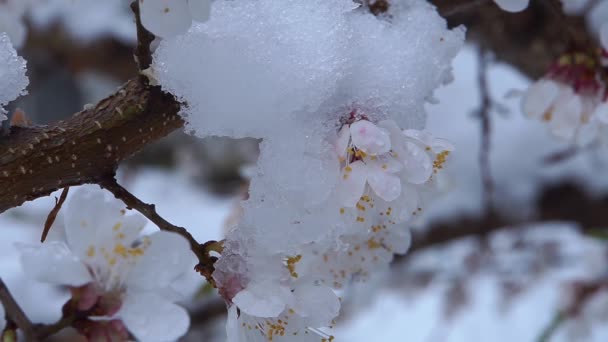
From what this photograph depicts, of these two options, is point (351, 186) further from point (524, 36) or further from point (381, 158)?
point (524, 36)

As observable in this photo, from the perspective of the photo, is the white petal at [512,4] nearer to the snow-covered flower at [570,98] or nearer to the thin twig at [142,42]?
the snow-covered flower at [570,98]

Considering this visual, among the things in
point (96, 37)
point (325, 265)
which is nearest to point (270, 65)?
point (325, 265)

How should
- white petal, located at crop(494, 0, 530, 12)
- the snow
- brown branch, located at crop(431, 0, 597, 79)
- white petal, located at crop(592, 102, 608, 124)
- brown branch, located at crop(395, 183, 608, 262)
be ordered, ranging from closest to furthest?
white petal, located at crop(494, 0, 530, 12) < white petal, located at crop(592, 102, 608, 124) < brown branch, located at crop(431, 0, 597, 79) < brown branch, located at crop(395, 183, 608, 262) < the snow

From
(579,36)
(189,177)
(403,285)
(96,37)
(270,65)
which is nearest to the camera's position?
(270,65)

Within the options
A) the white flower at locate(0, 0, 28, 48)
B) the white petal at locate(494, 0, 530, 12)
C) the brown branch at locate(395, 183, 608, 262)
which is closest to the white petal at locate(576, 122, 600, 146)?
the white petal at locate(494, 0, 530, 12)

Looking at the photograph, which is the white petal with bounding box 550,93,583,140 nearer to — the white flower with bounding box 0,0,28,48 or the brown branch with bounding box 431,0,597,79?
the brown branch with bounding box 431,0,597,79

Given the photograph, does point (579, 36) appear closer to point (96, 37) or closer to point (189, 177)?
point (96, 37)
